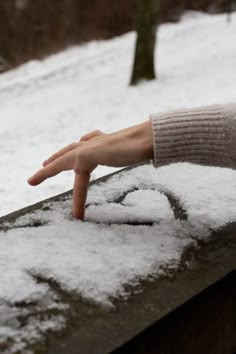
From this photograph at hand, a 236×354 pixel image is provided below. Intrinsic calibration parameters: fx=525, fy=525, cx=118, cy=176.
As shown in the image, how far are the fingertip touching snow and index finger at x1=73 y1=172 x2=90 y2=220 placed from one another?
1.5 inches

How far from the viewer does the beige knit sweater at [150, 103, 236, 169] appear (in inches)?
58.4

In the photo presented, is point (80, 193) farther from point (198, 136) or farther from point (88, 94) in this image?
point (88, 94)

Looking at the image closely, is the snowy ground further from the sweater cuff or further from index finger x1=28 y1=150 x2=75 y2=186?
the sweater cuff

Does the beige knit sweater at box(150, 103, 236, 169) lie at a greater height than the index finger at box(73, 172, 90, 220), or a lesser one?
greater

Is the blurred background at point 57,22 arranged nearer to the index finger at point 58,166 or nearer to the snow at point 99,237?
the snow at point 99,237

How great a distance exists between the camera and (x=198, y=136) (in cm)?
150

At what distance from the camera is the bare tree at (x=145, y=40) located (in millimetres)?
7949

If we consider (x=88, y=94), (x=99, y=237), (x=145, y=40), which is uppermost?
(x=99, y=237)

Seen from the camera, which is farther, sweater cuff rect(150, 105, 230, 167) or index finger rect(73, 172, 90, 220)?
index finger rect(73, 172, 90, 220)

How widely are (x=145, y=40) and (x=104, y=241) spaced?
6.88 m

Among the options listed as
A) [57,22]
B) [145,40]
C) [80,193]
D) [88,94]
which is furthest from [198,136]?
[57,22]

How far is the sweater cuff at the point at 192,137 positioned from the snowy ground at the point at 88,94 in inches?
90.1

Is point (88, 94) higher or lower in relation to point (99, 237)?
lower

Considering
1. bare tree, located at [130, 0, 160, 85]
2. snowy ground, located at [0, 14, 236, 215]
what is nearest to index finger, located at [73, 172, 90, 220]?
snowy ground, located at [0, 14, 236, 215]
